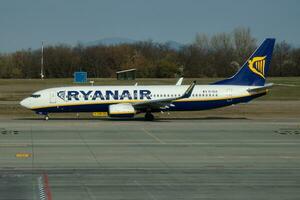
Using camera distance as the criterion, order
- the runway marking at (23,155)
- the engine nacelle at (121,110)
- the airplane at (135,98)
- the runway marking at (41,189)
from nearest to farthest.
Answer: the runway marking at (41,189)
the runway marking at (23,155)
the engine nacelle at (121,110)
the airplane at (135,98)

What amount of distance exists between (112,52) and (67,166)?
437ft

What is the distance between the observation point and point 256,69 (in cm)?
4566

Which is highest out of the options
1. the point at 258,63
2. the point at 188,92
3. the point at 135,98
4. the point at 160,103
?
the point at 258,63

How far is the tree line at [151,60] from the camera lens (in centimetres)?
13712

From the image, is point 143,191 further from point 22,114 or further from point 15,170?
point 22,114

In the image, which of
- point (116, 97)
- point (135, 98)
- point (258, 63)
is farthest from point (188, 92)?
point (258, 63)

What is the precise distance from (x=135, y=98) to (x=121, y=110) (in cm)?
197

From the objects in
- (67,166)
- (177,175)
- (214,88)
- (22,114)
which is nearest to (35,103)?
(22,114)

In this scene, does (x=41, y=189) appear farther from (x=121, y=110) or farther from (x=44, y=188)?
(x=121, y=110)

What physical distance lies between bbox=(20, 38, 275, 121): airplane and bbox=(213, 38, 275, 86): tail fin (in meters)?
0.23

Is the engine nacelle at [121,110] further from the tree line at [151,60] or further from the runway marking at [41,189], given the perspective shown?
the tree line at [151,60]

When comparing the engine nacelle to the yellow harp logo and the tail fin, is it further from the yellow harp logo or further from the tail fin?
the yellow harp logo

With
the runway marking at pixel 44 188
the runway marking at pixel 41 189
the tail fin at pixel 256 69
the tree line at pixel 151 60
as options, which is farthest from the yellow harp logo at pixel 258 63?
the tree line at pixel 151 60

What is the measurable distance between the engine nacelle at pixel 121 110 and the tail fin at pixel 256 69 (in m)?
8.15
